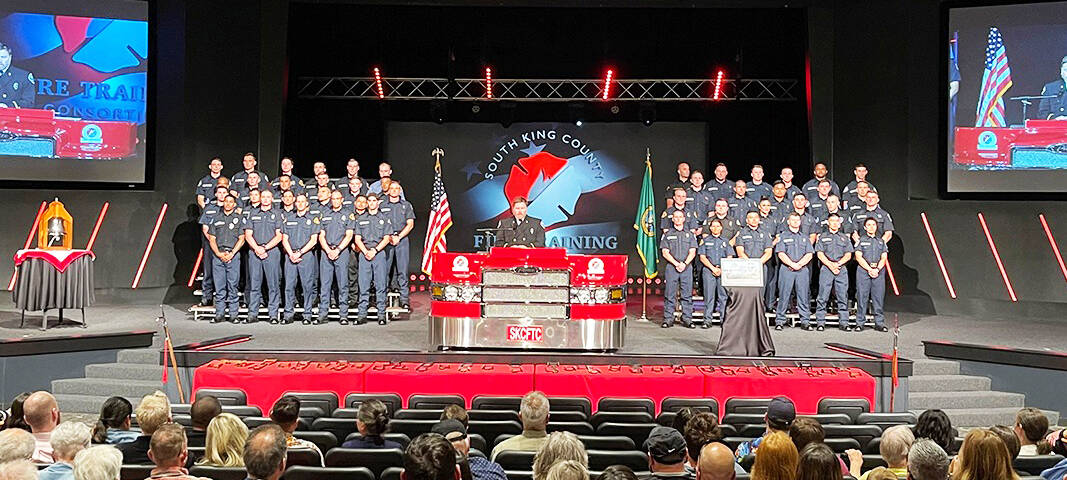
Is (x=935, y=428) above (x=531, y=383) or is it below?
above

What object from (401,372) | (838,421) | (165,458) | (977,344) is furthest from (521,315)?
(165,458)

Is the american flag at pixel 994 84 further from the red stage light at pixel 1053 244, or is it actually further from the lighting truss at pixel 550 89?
the lighting truss at pixel 550 89

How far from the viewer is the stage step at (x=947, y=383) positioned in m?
10.9

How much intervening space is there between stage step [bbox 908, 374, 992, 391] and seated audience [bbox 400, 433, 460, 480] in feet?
24.9

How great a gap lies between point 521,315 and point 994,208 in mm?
7615

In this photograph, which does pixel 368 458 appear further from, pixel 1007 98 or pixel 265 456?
pixel 1007 98

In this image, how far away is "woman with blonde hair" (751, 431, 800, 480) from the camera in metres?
4.70

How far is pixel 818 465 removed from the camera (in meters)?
4.49

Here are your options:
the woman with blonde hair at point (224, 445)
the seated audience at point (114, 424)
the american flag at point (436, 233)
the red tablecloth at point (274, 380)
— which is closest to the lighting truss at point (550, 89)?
the american flag at point (436, 233)

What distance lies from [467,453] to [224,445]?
1.24m

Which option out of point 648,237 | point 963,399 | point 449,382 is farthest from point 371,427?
point 648,237

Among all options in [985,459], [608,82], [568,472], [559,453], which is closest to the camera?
[568,472]

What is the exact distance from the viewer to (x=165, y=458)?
5.03m

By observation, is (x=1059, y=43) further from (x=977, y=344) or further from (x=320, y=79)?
(x=320, y=79)
